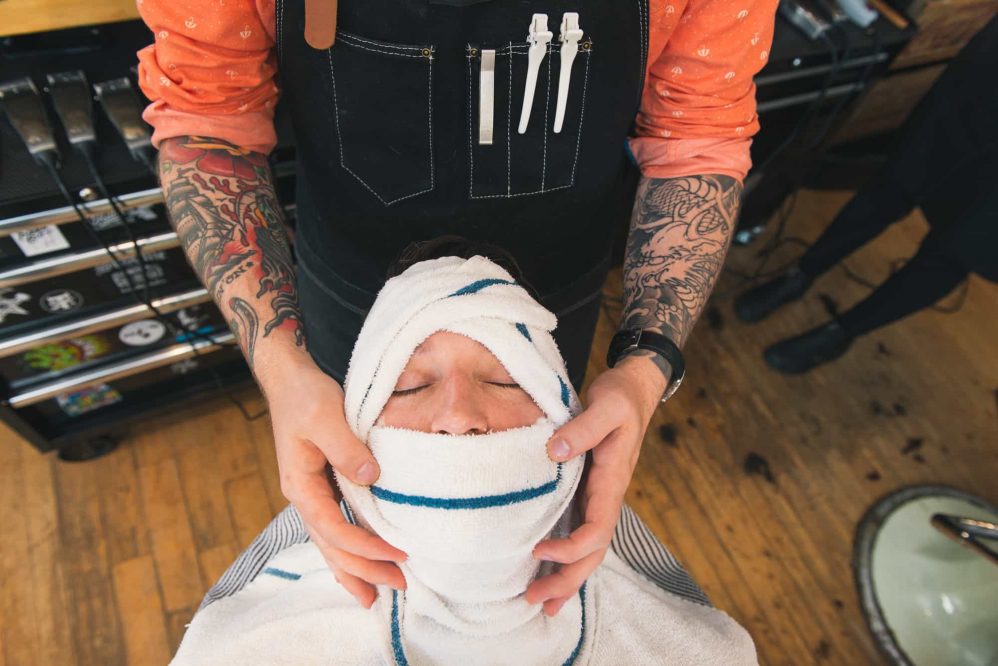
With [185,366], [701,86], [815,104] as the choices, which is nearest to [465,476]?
[701,86]

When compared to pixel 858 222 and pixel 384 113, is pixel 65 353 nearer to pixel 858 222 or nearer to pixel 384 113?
pixel 384 113

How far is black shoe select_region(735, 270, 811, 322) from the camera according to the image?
2.29 m

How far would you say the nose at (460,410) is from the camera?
0.69 m

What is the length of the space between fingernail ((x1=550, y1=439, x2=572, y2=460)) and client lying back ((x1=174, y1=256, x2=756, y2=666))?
0.07 feet

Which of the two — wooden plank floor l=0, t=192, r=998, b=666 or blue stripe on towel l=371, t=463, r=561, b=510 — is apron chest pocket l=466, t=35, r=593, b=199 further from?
wooden plank floor l=0, t=192, r=998, b=666

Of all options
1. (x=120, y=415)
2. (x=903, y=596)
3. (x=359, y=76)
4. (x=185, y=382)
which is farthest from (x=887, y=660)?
(x=120, y=415)

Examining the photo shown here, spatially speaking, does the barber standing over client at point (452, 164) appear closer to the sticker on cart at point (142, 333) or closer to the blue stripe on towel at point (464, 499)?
the blue stripe on towel at point (464, 499)

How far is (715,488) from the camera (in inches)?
78.4

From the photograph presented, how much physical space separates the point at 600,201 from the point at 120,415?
158cm

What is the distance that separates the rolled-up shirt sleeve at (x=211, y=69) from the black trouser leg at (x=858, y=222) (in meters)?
1.83

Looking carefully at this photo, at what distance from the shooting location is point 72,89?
1223 millimetres

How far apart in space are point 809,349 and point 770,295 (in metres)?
0.25

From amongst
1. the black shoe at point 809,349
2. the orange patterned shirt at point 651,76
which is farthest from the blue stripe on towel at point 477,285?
the black shoe at point 809,349

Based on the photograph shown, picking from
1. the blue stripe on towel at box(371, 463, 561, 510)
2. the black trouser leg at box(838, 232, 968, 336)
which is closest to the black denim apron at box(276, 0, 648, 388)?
the blue stripe on towel at box(371, 463, 561, 510)
